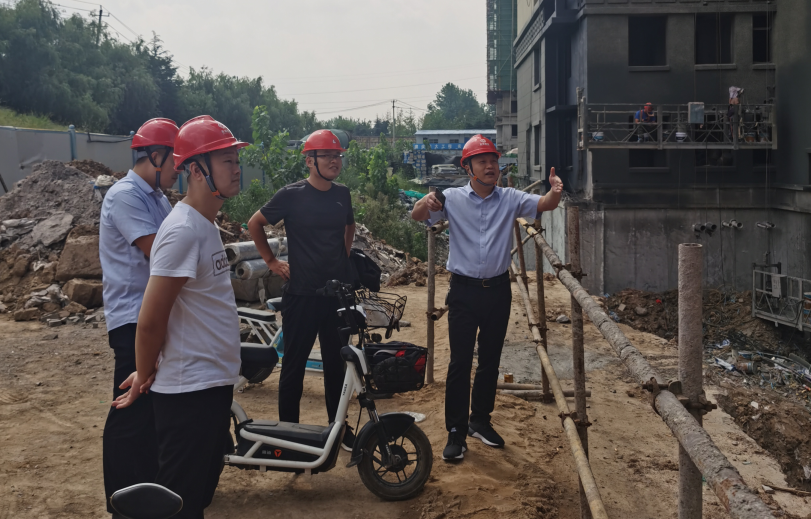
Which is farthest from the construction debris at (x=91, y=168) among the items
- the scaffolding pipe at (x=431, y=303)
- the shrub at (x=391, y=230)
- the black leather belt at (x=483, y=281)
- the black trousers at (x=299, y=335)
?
the black leather belt at (x=483, y=281)

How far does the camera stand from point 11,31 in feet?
97.3

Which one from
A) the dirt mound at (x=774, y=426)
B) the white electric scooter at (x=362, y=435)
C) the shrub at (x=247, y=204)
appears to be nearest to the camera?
the white electric scooter at (x=362, y=435)

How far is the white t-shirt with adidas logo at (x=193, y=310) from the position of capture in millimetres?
2629

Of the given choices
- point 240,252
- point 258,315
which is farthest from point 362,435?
point 240,252

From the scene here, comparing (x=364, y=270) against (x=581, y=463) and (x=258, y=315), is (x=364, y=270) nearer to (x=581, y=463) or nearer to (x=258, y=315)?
(x=258, y=315)

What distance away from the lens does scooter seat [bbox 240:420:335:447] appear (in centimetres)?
406

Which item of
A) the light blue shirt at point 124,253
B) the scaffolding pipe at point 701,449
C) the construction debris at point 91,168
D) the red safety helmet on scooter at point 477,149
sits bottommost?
the scaffolding pipe at point 701,449

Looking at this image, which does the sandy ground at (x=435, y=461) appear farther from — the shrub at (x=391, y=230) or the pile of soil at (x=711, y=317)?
the shrub at (x=391, y=230)

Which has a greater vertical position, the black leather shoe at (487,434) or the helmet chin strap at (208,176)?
the helmet chin strap at (208,176)

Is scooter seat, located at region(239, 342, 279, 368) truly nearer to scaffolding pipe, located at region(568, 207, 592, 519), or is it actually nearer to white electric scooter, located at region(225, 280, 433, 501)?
white electric scooter, located at region(225, 280, 433, 501)

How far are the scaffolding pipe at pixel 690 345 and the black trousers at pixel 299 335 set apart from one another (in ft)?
8.90

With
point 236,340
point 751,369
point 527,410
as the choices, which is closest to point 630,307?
point 751,369

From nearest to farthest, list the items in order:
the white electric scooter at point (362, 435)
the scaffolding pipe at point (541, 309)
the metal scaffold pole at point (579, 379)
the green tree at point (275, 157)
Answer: the metal scaffold pole at point (579, 379) < the white electric scooter at point (362, 435) < the scaffolding pipe at point (541, 309) < the green tree at point (275, 157)

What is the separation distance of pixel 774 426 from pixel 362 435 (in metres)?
6.16
